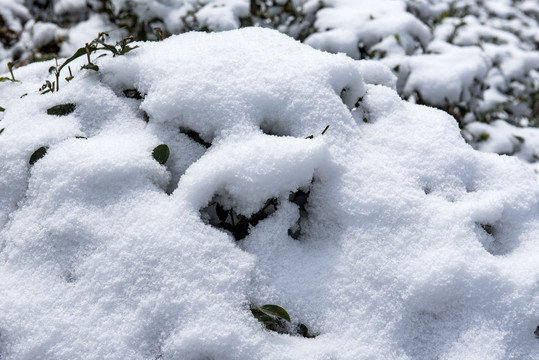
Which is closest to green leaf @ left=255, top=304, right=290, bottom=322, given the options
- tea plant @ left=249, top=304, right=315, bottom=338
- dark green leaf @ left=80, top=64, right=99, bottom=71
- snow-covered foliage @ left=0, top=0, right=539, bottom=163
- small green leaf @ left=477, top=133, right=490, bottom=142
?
tea plant @ left=249, top=304, right=315, bottom=338

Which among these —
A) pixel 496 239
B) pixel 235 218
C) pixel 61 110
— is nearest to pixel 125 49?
pixel 61 110

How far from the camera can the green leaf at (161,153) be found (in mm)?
1133

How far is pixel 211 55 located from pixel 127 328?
2.59 feet

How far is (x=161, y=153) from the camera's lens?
1.13m

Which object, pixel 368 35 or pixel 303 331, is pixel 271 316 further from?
pixel 368 35

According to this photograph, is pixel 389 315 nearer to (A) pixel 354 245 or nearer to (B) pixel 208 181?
(A) pixel 354 245

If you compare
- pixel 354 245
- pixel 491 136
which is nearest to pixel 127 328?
pixel 354 245

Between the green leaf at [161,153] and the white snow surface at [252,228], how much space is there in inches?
1.0

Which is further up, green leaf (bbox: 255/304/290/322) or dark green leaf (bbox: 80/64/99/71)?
dark green leaf (bbox: 80/64/99/71)

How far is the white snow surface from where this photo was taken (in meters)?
0.93

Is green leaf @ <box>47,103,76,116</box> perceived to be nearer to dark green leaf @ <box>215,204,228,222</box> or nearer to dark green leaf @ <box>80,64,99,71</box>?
dark green leaf @ <box>80,64,99,71</box>

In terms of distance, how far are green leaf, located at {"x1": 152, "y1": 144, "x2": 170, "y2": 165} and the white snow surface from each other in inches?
1.0

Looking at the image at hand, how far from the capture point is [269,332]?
37.6 inches

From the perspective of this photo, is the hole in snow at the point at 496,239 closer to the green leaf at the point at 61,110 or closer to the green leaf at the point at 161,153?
the green leaf at the point at 161,153
